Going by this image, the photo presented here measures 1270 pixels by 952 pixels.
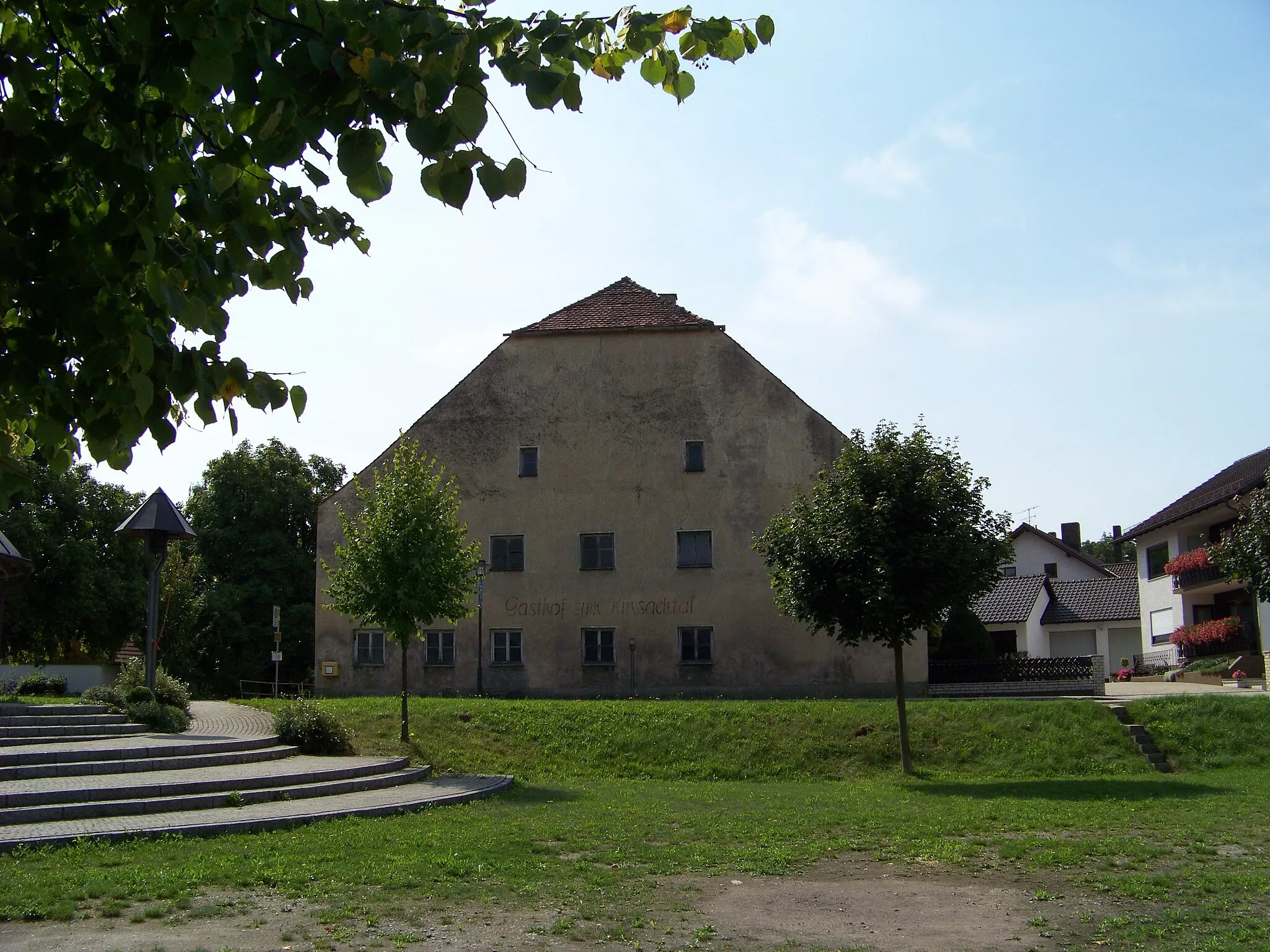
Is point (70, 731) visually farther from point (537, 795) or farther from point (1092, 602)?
point (1092, 602)

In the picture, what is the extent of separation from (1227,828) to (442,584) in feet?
46.0

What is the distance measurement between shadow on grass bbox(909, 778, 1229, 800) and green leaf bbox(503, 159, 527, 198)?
1633cm

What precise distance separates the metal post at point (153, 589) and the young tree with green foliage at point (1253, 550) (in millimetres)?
23123

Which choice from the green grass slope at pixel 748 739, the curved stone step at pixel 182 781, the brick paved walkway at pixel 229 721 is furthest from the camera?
the green grass slope at pixel 748 739

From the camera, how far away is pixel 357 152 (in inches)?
164

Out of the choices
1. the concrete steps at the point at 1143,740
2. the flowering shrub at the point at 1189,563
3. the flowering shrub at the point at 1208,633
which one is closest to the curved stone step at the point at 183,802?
the concrete steps at the point at 1143,740

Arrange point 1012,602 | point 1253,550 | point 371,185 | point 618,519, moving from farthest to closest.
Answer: point 1012,602 < point 618,519 < point 1253,550 < point 371,185

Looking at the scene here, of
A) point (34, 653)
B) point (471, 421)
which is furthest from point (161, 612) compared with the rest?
point (471, 421)

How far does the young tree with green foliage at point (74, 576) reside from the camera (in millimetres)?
46906

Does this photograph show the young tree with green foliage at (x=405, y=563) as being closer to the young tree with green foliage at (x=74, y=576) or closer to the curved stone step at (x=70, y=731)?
the curved stone step at (x=70, y=731)

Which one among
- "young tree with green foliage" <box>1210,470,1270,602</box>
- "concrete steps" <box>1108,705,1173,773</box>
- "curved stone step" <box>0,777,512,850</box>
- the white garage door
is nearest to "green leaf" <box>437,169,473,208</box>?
"curved stone step" <box>0,777,512,850</box>

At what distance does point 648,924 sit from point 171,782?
29.2 ft

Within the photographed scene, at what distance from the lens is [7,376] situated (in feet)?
15.3

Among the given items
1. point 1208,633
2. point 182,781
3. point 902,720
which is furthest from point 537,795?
point 1208,633
